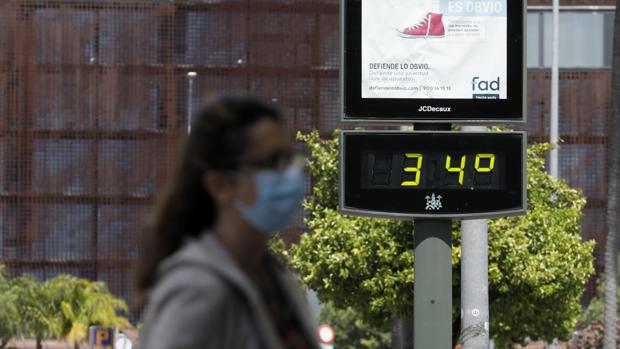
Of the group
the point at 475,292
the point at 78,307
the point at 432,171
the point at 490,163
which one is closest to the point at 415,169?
the point at 432,171

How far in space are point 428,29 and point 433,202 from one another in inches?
72.9

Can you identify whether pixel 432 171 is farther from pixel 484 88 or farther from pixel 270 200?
pixel 270 200

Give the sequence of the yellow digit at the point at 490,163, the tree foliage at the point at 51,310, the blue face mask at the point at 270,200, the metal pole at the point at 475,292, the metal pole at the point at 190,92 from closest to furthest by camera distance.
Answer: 1. the blue face mask at the point at 270,200
2. the yellow digit at the point at 490,163
3. the metal pole at the point at 475,292
4. the tree foliage at the point at 51,310
5. the metal pole at the point at 190,92

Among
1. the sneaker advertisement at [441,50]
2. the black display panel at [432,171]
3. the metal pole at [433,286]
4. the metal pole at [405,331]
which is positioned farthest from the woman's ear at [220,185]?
the metal pole at [405,331]

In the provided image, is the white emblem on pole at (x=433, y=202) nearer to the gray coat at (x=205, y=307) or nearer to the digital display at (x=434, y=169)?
the digital display at (x=434, y=169)

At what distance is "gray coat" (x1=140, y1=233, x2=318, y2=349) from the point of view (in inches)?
118

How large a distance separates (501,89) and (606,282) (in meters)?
8.76

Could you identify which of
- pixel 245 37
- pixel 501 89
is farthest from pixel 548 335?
pixel 245 37

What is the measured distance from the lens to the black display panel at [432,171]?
15.5 meters

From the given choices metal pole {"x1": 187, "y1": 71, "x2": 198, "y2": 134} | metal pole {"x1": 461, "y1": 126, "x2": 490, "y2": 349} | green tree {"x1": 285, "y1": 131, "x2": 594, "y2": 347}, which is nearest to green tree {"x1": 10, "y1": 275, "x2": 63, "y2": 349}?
metal pole {"x1": 187, "y1": 71, "x2": 198, "y2": 134}

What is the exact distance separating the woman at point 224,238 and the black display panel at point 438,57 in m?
12.8

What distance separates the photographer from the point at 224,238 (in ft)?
10.5

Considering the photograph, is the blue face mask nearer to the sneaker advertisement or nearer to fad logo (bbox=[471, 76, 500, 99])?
the sneaker advertisement

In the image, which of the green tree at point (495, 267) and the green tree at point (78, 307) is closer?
the green tree at point (495, 267)
